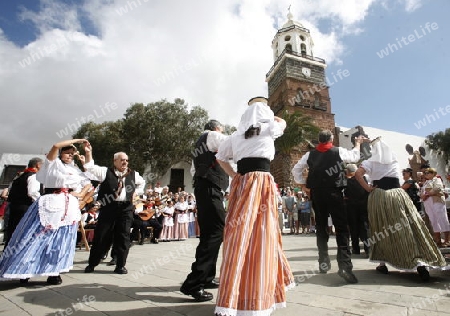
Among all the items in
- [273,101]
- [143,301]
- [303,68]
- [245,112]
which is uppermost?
[303,68]

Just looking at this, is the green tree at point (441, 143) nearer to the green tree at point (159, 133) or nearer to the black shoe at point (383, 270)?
the green tree at point (159, 133)

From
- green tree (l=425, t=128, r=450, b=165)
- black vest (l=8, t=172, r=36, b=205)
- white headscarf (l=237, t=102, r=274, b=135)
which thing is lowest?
black vest (l=8, t=172, r=36, b=205)

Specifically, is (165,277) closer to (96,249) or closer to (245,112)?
(96,249)

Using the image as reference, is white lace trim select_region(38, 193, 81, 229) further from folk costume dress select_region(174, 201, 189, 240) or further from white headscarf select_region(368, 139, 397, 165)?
folk costume dress select_region(174, 201, 189, 240)

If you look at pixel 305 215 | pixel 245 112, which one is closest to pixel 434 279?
pixel 245 112

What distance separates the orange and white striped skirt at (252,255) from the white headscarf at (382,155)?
2292 mm

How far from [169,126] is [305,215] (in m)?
15.2

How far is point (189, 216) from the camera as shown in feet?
37.1

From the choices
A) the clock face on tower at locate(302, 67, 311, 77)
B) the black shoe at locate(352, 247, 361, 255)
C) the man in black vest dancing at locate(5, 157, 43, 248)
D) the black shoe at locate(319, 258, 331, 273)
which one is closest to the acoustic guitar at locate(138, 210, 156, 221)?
the man in black vest dancing at locate(5, 157, 43, 248)

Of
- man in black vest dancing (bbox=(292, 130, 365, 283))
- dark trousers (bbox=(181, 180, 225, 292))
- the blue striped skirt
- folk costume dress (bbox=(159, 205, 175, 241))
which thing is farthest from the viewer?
folk costume dress (bbox=(159, 205, 175, 241))

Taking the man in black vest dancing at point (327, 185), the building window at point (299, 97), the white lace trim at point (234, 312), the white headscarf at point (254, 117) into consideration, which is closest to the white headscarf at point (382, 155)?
the man in black vest dancing at point (327, 185)

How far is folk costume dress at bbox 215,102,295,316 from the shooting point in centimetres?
202

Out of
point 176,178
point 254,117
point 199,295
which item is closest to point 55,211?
point 199,295

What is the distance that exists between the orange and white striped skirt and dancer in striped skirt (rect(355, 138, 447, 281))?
6.58 feet
